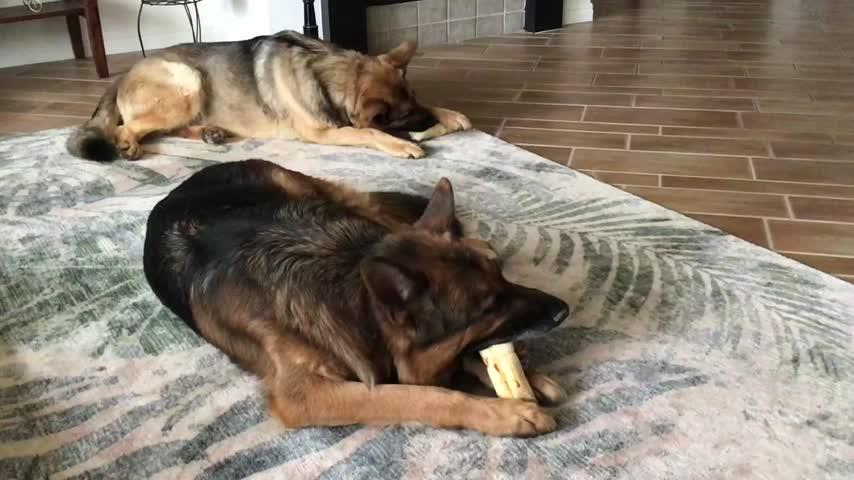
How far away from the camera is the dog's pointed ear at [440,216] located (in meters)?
1.68

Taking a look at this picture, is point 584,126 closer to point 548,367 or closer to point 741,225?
point 741,225

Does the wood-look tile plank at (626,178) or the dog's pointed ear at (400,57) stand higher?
the dog's pointed ear at (400,57)

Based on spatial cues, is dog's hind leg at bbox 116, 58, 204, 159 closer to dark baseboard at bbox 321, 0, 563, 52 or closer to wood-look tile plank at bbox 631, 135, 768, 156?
dark baseboard at bbox 321, 0, 563, 52

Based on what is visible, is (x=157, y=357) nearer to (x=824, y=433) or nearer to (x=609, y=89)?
(x=824, y=433)

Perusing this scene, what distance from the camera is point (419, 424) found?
1.71 m

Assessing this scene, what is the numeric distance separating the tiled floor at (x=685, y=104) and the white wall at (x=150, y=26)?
18 cm

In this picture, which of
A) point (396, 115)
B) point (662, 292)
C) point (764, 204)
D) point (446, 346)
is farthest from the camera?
point (396, 115)

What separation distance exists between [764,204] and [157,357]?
2253 mm

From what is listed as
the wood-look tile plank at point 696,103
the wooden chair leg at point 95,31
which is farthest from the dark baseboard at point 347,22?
the wood-look tile plank at point 696,103

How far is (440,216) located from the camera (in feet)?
5.58

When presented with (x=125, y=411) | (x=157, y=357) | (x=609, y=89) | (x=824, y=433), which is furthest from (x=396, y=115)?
(x=824, y=433)

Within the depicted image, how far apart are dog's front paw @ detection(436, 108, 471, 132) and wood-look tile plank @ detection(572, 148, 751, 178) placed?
0.60 m

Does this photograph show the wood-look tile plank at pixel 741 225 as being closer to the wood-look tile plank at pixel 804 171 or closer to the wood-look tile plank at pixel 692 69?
the wood-look tile plank at pixel 804 171

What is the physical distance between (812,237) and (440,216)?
63.3 inches
